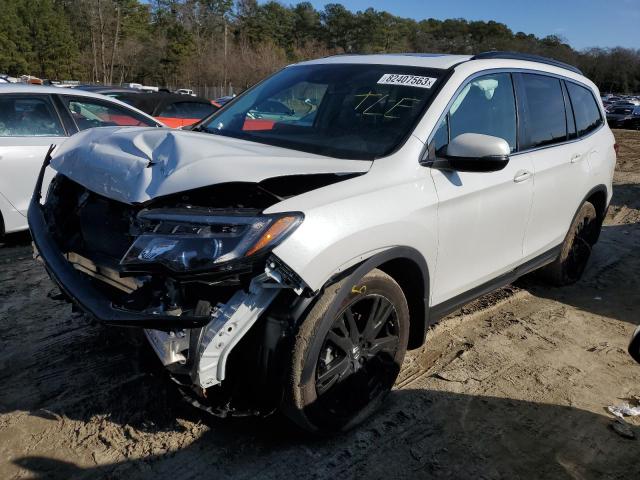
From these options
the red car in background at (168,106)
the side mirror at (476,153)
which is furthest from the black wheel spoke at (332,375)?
the red car in background at (168,106)

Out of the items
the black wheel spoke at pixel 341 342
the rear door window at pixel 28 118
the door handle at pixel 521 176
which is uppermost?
the rear door window at pixel 28 118

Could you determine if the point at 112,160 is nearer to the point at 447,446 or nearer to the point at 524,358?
the point at 447,446

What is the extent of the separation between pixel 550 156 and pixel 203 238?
2945mm

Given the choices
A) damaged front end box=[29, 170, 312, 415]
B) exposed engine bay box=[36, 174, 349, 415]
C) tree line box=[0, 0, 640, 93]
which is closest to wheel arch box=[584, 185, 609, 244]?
exposed engine bay box=[36, 174, 349, 415]

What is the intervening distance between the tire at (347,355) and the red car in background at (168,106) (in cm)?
686

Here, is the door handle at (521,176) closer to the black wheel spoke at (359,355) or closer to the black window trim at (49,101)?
the black wheel spoke at (359,355)

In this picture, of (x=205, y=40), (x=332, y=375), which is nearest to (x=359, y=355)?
(x=332, y=375)

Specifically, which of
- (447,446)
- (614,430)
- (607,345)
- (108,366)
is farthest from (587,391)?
(108,366)

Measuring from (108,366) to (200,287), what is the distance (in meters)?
1.48

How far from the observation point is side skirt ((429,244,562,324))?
333 cm

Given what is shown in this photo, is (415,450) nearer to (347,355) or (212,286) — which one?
(347,355)

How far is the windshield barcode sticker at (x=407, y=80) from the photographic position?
10.9ft

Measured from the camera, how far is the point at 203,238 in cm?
226

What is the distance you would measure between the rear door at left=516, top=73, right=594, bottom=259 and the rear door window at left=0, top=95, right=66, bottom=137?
462cm
